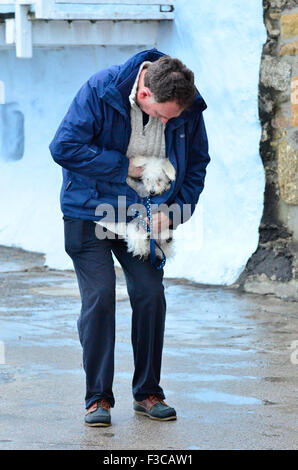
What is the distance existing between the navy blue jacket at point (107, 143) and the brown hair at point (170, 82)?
164 millimetres

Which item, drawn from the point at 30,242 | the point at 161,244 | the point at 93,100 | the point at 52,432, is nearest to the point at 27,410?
the point at 52,432

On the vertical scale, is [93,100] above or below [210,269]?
above

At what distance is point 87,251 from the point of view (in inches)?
167

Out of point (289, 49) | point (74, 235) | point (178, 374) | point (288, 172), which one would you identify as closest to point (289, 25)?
point (289, 49)

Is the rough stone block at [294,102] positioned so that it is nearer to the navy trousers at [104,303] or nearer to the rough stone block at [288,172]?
the rough stone block at [288,172]

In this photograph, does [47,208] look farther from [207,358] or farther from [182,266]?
[207,358]

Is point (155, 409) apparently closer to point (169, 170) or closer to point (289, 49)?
point (169, 170)

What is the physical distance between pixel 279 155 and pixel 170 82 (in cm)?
365

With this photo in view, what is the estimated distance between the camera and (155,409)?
4.28 metres

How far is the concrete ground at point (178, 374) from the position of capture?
4.04m

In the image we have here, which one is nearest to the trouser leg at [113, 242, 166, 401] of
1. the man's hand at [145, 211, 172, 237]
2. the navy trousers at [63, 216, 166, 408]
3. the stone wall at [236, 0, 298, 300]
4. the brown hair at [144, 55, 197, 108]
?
the navy trousers at [63, 216, 166, 408]

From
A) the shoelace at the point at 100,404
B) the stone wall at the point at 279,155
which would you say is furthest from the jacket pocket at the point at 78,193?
the stone wall at the point at 279,155
